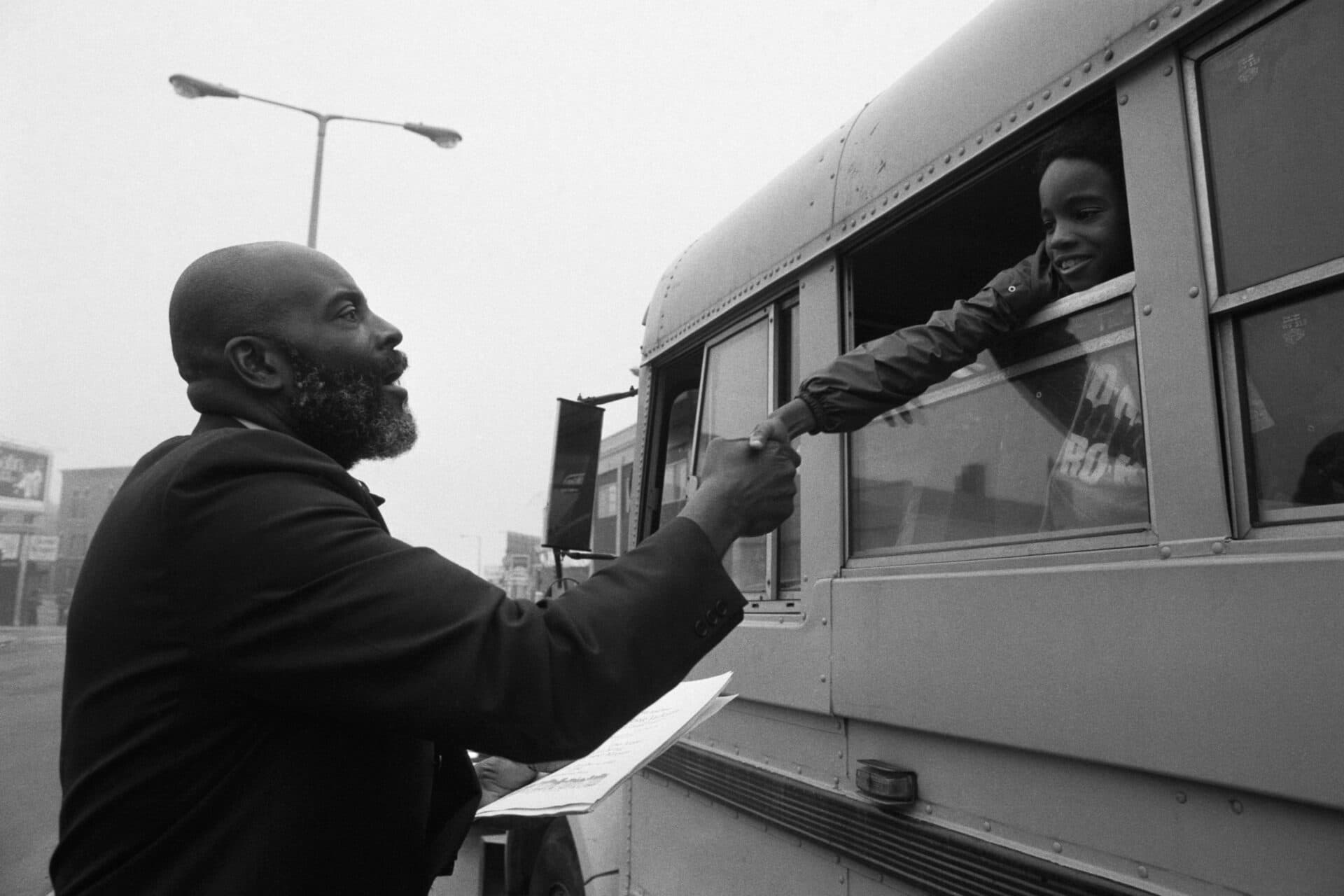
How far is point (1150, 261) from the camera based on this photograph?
1460mm

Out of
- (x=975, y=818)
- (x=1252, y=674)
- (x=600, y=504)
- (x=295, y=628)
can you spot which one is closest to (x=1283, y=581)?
(x=1252, y=674)

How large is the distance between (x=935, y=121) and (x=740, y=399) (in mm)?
1018

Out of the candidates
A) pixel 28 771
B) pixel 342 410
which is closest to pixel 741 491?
pixel 342 410

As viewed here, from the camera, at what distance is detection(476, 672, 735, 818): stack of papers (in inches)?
53.2

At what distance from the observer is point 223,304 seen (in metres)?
1.35

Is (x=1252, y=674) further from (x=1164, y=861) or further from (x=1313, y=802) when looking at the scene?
(x=1164, y=861)

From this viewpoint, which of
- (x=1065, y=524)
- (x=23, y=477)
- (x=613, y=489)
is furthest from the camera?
(x=23, y=477)

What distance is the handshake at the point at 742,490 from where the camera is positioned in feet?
4.07

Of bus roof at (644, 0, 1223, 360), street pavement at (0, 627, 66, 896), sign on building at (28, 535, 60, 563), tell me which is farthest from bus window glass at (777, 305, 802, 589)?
sign on building at (28, 535, 60, 563)

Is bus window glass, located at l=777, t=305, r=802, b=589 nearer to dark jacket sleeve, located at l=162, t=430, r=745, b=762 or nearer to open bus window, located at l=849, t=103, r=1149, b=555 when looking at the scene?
open bus window, located at l=849, t=103, r=1149, b=555

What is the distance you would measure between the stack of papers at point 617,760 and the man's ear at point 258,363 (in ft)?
2.33

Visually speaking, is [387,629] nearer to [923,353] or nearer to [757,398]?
[923,353]

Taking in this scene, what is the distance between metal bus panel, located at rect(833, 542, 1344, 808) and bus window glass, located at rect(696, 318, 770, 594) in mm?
836

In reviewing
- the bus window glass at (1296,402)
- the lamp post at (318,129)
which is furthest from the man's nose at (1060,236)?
the lamp post at (318,129)
